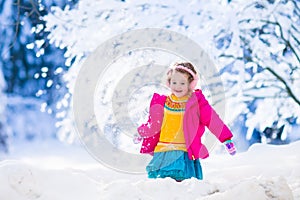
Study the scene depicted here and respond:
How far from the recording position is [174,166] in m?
2.66

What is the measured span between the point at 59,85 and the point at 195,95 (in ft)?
12.6

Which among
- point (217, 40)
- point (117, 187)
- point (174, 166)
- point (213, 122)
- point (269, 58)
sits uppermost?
point (217, 40)

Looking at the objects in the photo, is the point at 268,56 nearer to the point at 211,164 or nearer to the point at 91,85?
the point at 211,164

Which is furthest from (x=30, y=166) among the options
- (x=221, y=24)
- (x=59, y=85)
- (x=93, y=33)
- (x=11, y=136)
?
(x=11, y=136)

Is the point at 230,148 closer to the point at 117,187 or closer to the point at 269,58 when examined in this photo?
the point at 117,187

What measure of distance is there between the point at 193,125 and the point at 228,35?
276cm

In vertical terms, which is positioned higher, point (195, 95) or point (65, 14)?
point (65, 14)

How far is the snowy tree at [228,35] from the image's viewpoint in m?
4.79

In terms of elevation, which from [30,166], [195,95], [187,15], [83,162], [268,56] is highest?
[187,15]

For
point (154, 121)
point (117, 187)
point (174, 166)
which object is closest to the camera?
point (117, 187)

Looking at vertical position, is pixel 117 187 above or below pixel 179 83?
below

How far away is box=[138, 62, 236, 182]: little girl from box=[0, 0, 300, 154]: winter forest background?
1.77 m

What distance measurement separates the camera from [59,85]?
250 inches

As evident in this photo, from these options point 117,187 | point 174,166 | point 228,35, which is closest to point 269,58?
point 228,35
